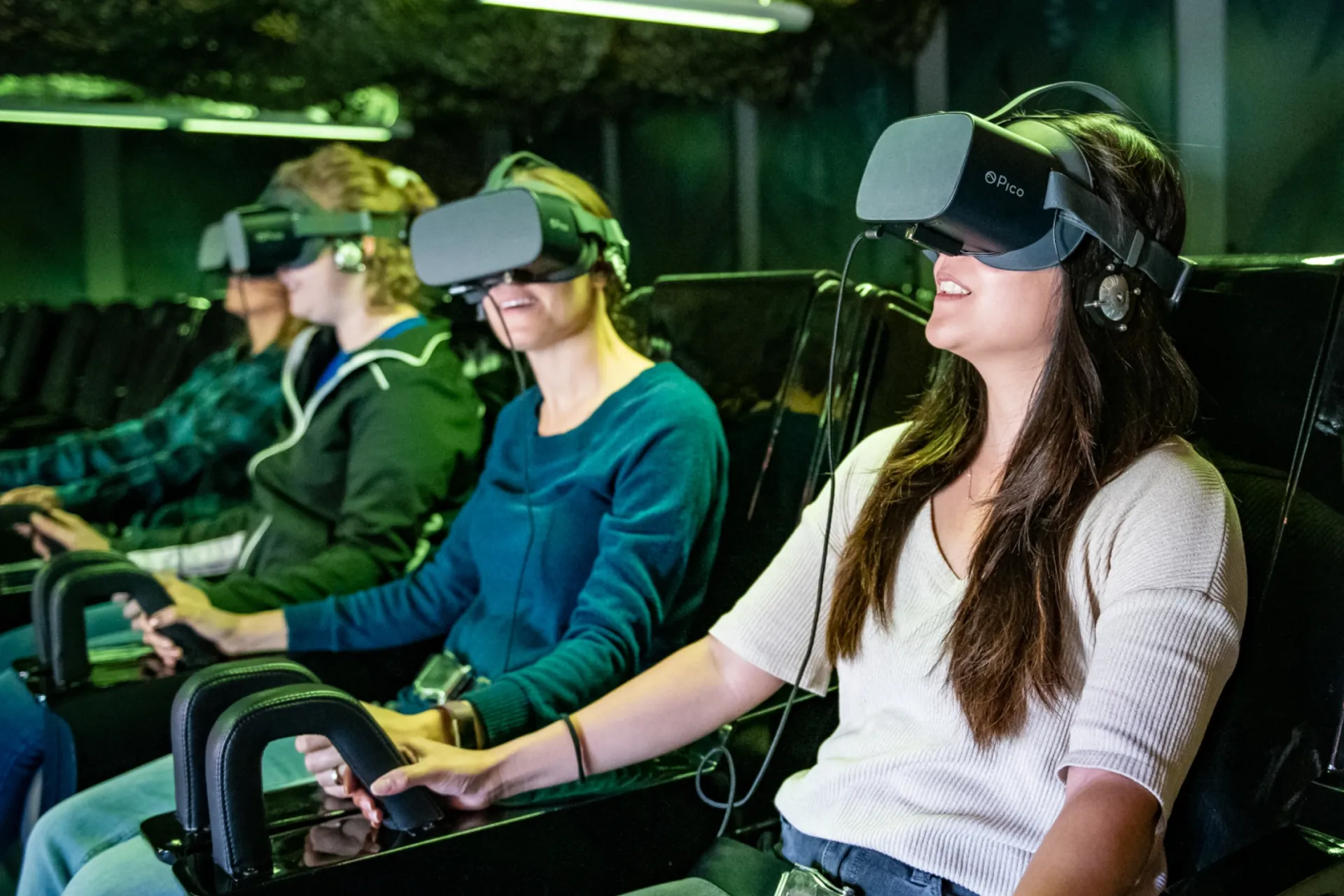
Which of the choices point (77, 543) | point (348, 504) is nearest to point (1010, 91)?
point (348, 504)

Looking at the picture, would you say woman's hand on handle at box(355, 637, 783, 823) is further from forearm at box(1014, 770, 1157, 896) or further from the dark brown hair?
forearm at box(1014, 770, 1157, 896)

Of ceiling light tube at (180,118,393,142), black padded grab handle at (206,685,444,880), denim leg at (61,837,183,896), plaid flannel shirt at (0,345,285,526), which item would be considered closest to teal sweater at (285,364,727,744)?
black padded grab handle at (206,685,444,880)

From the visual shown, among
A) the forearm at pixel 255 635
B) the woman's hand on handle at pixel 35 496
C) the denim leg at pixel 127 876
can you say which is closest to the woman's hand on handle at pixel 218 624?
the forearm at pixel 255 635

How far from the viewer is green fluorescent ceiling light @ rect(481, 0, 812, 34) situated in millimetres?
1825

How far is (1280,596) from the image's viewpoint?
1096 mm

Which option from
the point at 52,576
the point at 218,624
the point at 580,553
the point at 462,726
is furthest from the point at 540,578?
the point at 52,576

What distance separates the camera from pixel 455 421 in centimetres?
205

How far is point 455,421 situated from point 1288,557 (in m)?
1.30

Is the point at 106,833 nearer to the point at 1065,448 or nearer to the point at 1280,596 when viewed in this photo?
the point at 1065,448

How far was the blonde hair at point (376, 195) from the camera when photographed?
2.17 m

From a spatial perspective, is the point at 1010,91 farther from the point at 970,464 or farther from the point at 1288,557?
the point at 1288,557

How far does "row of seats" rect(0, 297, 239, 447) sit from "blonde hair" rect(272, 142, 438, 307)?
384mm

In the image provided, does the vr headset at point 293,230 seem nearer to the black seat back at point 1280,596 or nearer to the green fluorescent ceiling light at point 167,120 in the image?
the green fluorescent ceiling light at point 167,120

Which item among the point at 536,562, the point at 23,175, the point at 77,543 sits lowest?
the point at 77,543
